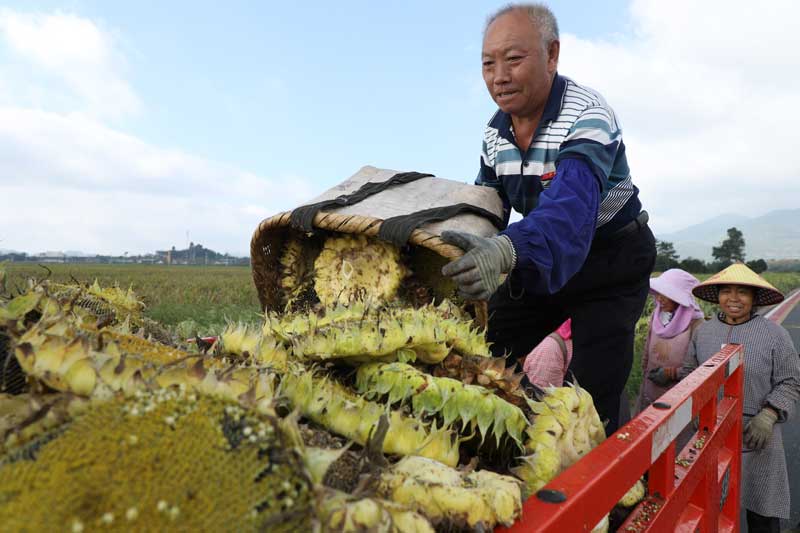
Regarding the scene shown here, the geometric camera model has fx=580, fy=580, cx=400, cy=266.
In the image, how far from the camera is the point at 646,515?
61.1 inches

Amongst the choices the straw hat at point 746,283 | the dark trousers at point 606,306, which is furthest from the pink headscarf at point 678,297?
the dark trousers at point 606,306

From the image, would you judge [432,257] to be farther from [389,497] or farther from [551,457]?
[389,497]

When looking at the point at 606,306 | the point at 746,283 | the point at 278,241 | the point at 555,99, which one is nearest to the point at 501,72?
the point at 555,99

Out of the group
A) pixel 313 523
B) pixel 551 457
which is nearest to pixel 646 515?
pixel 551 457

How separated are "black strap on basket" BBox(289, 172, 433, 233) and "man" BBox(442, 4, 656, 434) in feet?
1.81

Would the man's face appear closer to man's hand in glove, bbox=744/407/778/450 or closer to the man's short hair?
the man's short hair

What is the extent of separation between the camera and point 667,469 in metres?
1.66

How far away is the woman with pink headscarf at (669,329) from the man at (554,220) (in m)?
1.30

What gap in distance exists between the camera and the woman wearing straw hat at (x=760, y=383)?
3.66 meters

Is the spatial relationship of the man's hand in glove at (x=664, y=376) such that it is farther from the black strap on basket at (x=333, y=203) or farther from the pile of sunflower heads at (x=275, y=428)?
the pile of sunflower heads at (x=275, y=428)

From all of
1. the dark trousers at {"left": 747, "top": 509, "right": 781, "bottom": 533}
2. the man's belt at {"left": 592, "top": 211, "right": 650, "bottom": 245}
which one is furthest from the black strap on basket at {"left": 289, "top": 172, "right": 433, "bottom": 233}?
the dark trousers at {"left": 747, "top": 509, "right": 781, "bottom": 533}

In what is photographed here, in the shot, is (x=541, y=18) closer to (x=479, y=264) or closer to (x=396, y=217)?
(x=396, y=217)

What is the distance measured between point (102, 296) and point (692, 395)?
1896 mm

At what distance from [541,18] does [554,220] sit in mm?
949
